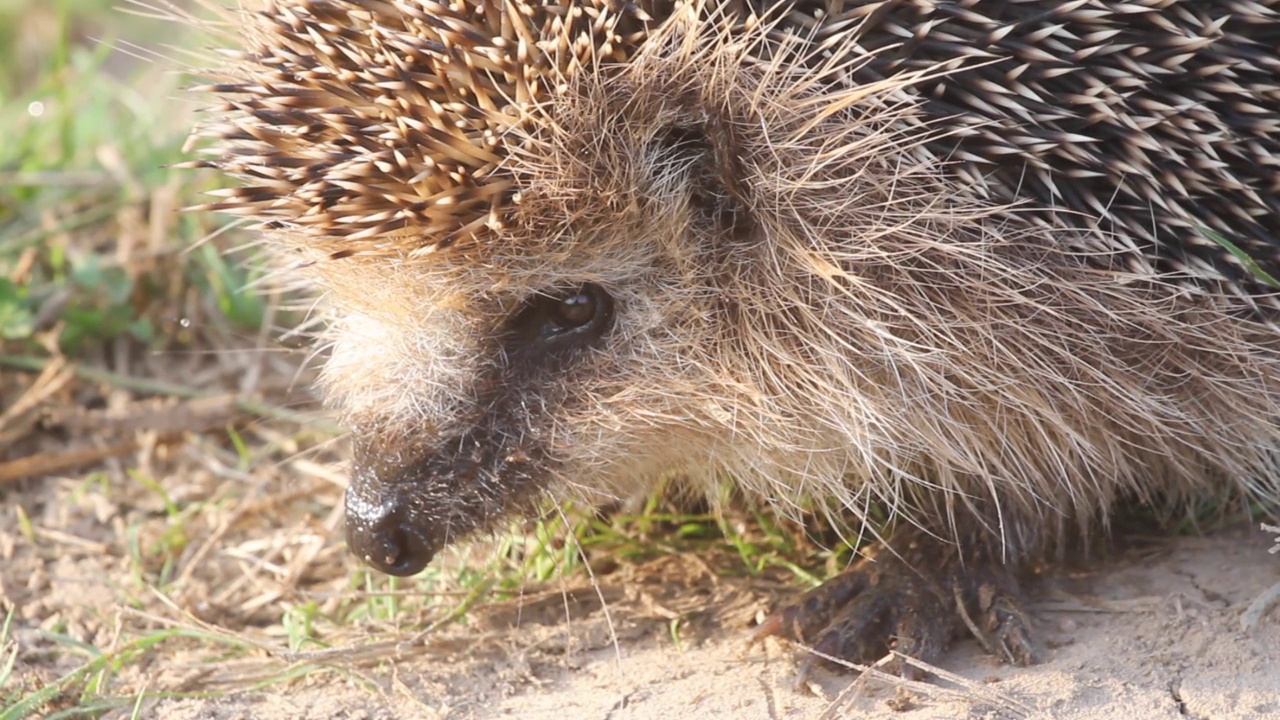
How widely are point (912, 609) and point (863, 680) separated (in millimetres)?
351

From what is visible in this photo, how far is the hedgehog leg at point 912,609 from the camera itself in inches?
116

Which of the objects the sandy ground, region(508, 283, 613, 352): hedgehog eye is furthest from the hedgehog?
the sandy ground

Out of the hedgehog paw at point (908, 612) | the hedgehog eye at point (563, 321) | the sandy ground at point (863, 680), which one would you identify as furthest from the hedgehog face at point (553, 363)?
the hedgehog paw at point (908, 612)

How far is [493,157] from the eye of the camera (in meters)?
2.73

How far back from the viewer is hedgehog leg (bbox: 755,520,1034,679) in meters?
2.96

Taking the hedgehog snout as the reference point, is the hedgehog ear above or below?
above

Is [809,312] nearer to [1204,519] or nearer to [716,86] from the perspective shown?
[716,86]

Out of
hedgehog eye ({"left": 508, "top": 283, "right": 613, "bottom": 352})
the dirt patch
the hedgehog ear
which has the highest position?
the hedgehog ear

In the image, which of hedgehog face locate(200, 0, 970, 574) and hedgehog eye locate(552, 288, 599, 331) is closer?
hedgehog face locate(200, 0, 970, 574)

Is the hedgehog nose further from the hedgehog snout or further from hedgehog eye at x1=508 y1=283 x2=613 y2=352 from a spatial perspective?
hedgehog eye at x1=508 y1=283 x2=613 y2=352

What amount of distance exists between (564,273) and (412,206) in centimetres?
36

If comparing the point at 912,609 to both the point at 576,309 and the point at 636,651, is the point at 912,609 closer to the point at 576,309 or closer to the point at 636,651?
the point at 636,651

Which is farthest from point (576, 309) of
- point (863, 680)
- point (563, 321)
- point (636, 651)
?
point (863, 680)

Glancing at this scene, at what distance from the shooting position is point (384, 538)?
298cm
